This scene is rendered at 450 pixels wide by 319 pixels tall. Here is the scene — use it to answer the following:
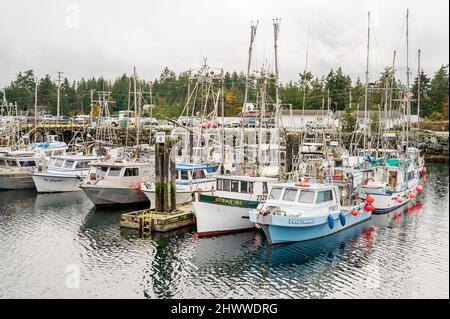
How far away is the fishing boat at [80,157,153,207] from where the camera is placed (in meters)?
37.4

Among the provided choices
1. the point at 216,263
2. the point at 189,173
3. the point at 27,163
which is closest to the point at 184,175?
the point at 189,173

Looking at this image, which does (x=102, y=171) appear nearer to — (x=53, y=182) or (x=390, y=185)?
(x=53, y=182)

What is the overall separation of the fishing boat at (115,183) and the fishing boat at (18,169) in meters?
11.8

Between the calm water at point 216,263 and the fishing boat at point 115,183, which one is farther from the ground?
the fishing boat at point 115,183

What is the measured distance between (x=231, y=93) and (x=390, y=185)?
3031 inches

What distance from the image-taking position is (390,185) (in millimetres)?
39156

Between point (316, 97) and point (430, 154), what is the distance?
27.4 m

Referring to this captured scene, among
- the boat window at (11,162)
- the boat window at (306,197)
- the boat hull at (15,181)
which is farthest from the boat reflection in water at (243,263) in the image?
the boat window at (11,162)

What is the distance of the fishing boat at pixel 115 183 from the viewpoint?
123 feet

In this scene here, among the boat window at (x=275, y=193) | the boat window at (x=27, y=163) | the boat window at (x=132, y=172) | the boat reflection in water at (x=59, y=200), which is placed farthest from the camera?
the boat window at (x=27, y=163)

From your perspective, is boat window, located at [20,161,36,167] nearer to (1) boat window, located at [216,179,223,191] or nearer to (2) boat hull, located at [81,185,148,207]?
(2) boat hull, located at [81,185,148,207]

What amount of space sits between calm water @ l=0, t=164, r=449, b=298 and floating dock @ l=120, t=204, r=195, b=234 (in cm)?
62

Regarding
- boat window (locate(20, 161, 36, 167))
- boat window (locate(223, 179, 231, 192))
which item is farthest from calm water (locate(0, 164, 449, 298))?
boat window (locate(20, 161, 36, 167))

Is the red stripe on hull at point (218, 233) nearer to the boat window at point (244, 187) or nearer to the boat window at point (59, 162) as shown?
the boat window at point (244, 187)
